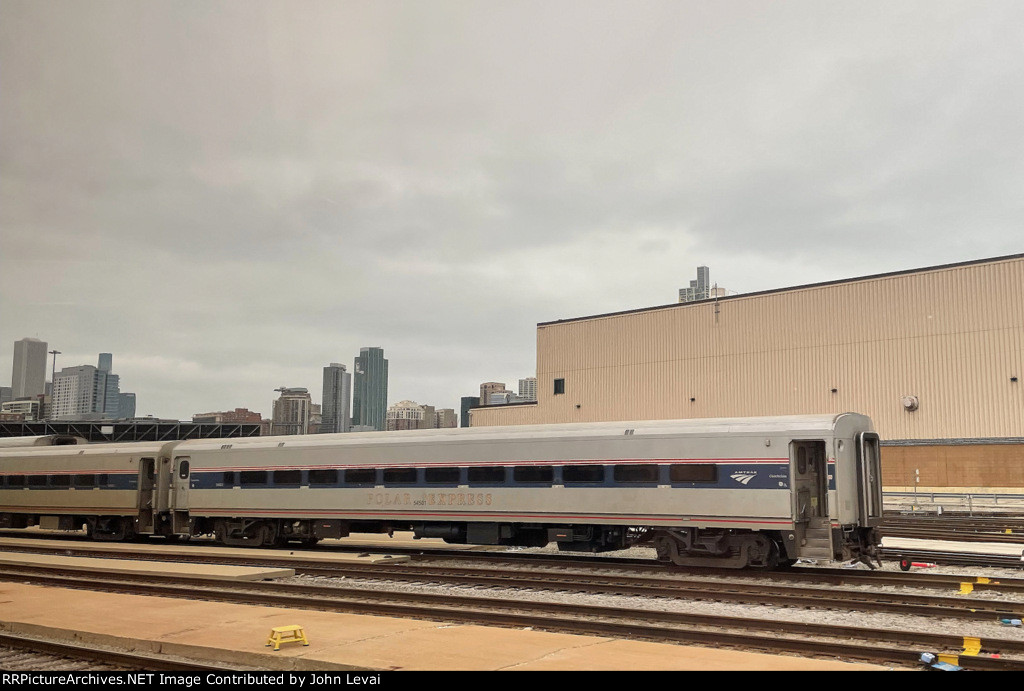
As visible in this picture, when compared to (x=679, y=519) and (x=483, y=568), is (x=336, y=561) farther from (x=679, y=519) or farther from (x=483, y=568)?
(x=679, y=519)

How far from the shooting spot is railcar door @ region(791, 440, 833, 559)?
17797 mm

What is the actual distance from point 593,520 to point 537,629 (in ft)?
27.0

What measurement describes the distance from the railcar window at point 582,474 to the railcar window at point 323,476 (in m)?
7.79

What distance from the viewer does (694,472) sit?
1925 cm

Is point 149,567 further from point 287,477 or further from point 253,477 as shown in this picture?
point 253,477

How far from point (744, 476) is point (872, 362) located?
31.2 metres

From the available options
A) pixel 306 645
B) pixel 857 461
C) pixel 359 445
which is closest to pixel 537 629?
pixel 306 645

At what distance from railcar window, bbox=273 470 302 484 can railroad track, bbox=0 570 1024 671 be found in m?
8.36

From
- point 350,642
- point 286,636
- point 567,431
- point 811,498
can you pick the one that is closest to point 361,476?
point 567,431

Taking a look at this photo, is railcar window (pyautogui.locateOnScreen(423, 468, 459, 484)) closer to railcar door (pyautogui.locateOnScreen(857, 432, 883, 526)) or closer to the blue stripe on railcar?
the blue stripe on railcar

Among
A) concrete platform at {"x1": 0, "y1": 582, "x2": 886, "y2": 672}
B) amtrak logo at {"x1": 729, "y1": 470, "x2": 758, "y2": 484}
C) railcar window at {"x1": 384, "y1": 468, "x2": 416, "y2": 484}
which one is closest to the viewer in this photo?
concrete platform at {"x1": 0, "y1": 582, "x2": 886, "y2": 672}

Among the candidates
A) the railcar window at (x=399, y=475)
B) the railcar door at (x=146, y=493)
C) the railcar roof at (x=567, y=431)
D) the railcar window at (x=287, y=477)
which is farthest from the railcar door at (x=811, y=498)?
the railcar door at (x=146, y=493)

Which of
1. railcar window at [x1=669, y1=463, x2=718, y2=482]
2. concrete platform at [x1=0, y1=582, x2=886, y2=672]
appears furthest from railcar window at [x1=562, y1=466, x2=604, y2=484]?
concrete platform at [x1=0, y1=582, x2=886, y2=672]

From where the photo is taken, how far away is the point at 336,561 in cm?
2164
